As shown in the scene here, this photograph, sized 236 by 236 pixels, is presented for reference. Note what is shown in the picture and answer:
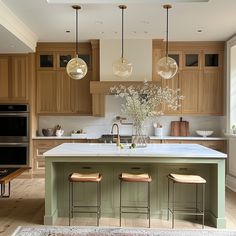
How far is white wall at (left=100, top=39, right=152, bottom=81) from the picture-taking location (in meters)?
6.43

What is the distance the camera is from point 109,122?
6938 millimetres

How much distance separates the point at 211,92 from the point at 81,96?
8.89ft

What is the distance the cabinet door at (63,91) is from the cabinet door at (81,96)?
94 millimetres

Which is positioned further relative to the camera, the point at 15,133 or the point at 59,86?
the point at 59,86

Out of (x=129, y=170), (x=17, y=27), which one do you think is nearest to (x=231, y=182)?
(x=129, y=170)

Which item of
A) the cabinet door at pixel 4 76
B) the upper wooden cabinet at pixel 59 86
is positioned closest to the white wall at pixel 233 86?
the upper wooden cabinet at pixel 59 86

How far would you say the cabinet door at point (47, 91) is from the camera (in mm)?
6734

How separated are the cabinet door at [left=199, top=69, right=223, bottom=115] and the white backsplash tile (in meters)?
0.32

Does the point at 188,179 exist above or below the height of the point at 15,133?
below

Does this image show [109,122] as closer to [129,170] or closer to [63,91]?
[63,91]

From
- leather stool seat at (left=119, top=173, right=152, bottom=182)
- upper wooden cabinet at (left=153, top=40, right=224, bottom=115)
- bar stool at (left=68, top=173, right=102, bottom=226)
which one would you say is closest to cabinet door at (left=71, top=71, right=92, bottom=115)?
upper wooden cabinet at (left=153, top=40, right=224, bottom=115)

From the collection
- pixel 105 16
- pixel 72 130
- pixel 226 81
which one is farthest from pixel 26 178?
pixel 226 81

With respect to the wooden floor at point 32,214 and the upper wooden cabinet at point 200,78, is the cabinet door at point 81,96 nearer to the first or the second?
the upper wooden cabinet at point 200,78

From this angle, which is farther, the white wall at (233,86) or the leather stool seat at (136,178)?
the white wall at (233,86)
